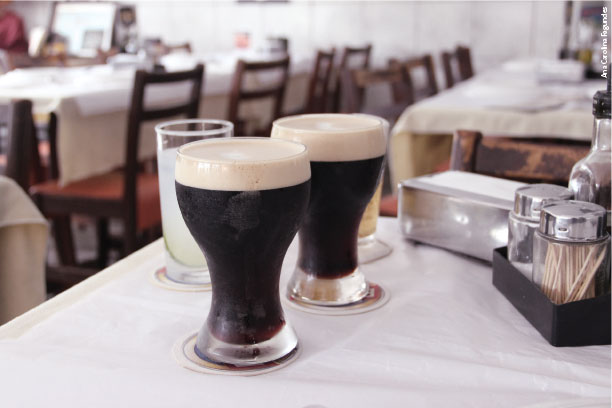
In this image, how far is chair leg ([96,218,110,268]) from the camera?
2409mm

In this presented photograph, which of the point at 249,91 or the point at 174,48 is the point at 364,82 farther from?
the point at 174,48

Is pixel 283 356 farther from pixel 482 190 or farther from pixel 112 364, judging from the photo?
pixel 482 190

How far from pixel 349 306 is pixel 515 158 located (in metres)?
0.51

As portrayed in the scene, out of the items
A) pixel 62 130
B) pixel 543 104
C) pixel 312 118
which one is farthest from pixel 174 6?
pixel 312 118

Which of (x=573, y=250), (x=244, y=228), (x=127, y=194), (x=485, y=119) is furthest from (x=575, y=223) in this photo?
(x=127, y=194)

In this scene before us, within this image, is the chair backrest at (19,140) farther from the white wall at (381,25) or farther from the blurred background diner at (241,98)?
the white wall at (381,25)

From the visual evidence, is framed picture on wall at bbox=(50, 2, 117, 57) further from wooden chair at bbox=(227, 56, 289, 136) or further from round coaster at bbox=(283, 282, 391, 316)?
round coaster at bbox=(283, 282, 391, 316)

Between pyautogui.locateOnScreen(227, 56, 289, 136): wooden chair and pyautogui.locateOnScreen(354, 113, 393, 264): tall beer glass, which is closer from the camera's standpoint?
pyautogui.locateOnScreen(354, 113, 393, 264): tall beer glass

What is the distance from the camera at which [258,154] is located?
0.49m

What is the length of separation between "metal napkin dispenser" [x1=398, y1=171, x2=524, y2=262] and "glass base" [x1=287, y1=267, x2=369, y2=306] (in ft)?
0.49

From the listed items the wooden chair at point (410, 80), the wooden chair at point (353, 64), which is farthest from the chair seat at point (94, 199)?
the wooden chair at point (353, 64)

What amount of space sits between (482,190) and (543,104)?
4.11 ft

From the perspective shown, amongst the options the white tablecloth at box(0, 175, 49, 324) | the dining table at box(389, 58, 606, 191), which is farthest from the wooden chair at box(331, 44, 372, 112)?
the white tablecloth at box(0, 175, 49, 324)

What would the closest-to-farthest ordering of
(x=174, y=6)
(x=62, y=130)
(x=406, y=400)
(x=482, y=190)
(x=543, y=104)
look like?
(x=406, y=400), (x=482, y=190), (x=543, y=104), (x=62, y=130), (x=174, y=6)
